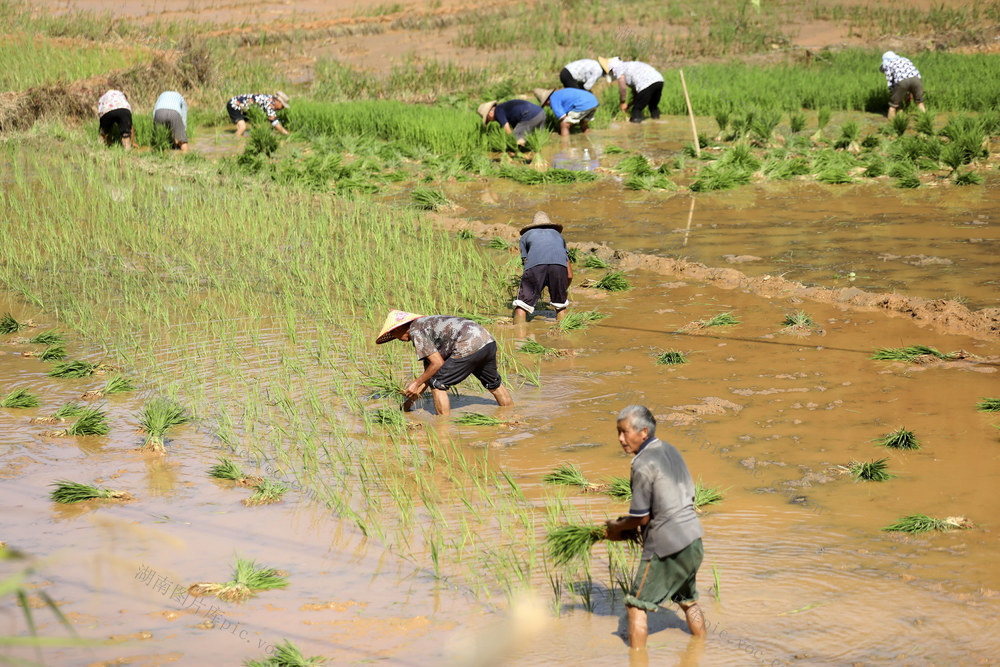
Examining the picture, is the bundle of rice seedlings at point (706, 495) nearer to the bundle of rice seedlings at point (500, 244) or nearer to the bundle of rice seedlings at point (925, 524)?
the bundle of rice seedlings at point (925, 524)

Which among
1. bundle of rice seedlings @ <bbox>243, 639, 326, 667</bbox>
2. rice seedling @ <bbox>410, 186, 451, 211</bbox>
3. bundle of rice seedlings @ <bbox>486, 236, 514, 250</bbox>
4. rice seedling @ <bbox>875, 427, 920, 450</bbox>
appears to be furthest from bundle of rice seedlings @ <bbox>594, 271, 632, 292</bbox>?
bundle of rice seedlings @ <bbox>243, 639, 326, 667</bbox>

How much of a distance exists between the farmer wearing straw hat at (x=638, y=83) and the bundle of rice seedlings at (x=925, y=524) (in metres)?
11.8

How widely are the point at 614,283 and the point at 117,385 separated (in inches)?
152

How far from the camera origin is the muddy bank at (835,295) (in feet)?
21.4

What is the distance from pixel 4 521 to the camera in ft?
14.4

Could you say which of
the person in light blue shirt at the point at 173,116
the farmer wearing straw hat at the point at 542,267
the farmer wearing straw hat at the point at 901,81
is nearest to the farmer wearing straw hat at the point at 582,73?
the farmer wearing straw hat at the point at 901,81

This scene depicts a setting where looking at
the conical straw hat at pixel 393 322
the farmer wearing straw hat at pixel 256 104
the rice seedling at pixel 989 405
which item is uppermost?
the farmer wearing straw hat at pixel 256 104

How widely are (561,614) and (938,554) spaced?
1437mm

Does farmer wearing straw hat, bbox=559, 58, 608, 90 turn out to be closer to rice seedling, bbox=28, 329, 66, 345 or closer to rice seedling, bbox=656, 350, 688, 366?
rice seedling, bbox=656, 350, 688, 366

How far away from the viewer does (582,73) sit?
15320 mm

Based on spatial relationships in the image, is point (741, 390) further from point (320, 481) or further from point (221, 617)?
point (221, 617)

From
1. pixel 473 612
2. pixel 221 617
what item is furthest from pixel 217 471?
pixel 473 612

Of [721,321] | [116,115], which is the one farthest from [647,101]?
[721,321]

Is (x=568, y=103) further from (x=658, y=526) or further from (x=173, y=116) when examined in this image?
(x=658, y=526)
